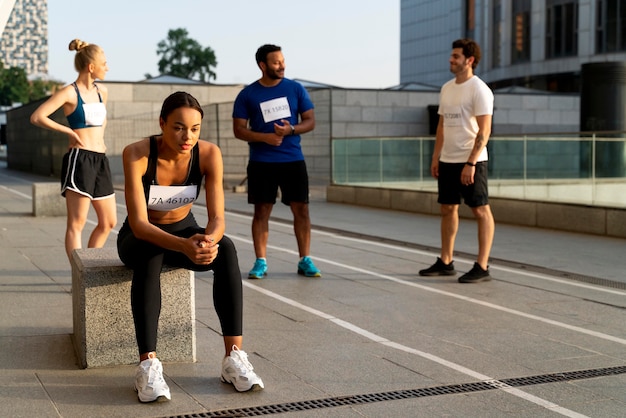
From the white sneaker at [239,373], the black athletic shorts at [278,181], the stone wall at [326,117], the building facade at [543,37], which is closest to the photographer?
the white sneaker at [239,373]

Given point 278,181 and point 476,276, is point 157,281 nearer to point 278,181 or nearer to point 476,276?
point 278,181

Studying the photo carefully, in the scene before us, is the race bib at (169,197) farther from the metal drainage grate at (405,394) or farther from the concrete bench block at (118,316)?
the metal drainage grate at (405,394)

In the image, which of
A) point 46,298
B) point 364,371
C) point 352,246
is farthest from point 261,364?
point 352,246

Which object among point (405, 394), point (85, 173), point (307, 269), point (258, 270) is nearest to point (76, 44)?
point (85, 173)

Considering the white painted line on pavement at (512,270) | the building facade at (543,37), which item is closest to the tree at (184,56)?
the building facade at (543,37)

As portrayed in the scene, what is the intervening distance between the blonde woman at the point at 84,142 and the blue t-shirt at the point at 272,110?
1381 millimetres

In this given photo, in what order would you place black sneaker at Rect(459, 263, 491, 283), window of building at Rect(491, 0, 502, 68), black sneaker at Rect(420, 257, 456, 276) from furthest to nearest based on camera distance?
1. window of building at Rect(491, 0, 502, 68)
2. black sneaker at Rect(420, 257, 456, 276)
3. black sneaker at Rect(459, 263, 491, 283)

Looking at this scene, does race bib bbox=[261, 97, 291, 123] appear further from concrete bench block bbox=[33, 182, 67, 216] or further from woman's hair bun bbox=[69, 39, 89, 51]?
concrete bench block bbox=[33, 182, 67, 216]

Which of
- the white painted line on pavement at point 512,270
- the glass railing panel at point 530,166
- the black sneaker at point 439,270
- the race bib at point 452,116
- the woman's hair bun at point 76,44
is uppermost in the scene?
the woman's hair bun at point 76,44

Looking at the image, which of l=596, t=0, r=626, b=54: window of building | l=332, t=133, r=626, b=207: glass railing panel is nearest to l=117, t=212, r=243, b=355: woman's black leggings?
l=332, t=133, r=626, b=207: glass railing panel

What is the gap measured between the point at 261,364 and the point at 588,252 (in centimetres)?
583

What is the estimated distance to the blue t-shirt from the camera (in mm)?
8055

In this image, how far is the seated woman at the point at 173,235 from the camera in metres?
4.44

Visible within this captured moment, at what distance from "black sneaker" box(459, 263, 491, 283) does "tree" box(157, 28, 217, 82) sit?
119 meters
